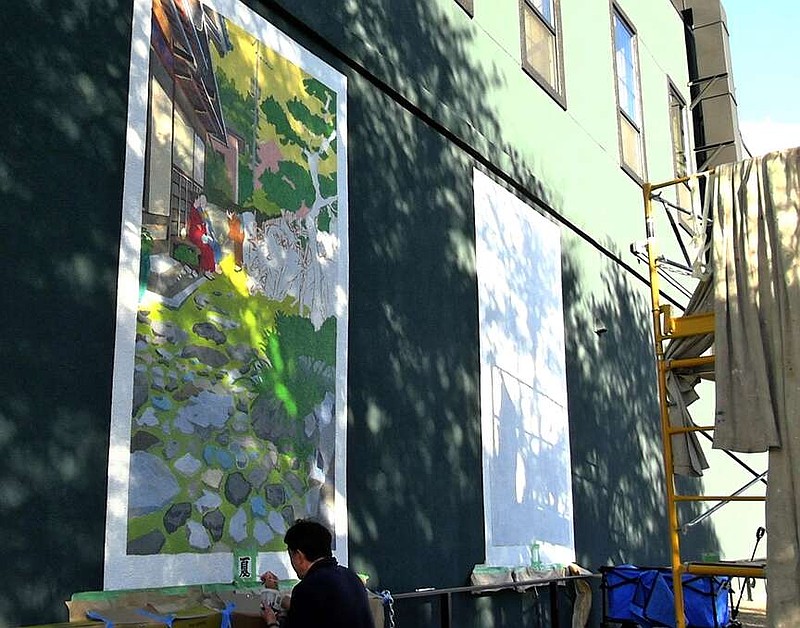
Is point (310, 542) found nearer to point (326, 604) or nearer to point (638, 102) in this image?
point (326, 604)

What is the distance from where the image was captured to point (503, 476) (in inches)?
375

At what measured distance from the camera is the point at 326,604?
4504 mm

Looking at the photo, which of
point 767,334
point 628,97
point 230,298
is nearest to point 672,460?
point 767,334

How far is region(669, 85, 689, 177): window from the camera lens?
17.7 metres

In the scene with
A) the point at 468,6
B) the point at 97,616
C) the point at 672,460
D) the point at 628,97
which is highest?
the point at 628,97

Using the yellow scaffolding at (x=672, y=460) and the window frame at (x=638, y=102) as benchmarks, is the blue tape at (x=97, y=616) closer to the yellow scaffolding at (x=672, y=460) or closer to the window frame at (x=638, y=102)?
the yellow scaffolding at (x=672, y=460)

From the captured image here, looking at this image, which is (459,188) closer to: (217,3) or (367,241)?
(367,241)

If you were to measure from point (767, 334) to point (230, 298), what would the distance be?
14.7 feet

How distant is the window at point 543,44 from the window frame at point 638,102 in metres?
2.22

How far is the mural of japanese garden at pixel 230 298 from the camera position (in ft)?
18.8

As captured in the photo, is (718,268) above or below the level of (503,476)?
above

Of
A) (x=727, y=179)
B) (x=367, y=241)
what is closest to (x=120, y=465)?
(x=367, y=241)

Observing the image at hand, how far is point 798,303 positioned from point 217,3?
5108 millimetres

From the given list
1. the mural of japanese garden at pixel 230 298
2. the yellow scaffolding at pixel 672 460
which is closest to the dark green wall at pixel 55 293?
the mural of japanese garden at pixel 230 298
